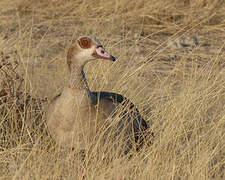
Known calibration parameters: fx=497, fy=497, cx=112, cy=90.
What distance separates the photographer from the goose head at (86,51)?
12.7 feet

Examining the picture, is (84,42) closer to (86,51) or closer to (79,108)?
(86,51)

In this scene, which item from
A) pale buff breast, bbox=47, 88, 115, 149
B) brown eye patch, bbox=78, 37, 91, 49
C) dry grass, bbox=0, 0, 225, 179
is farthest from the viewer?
brown eye patch, bbox=78, 37, 91, 49

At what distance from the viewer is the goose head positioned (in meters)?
3.86

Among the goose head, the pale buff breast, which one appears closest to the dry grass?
the pale buff breast

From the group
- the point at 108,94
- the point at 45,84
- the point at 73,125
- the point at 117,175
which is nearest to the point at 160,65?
the point at 45,84

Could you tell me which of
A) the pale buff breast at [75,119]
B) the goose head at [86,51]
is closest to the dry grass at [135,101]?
the pale buff breast at [75,119]

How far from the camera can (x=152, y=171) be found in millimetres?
3281

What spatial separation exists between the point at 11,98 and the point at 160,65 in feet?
8.87

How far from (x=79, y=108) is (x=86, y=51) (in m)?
0.45

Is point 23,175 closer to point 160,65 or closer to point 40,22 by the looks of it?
point 160,65

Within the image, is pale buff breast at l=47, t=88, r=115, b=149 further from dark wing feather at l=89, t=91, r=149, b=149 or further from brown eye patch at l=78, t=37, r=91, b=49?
brown eye patch at l=78, t=37, r=91, b=49

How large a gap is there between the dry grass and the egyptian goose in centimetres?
12

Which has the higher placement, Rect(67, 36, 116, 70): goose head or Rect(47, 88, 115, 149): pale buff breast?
Rect(67, 36, 116, 70): goose head

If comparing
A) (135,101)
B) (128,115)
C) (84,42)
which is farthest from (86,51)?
(135,101)
